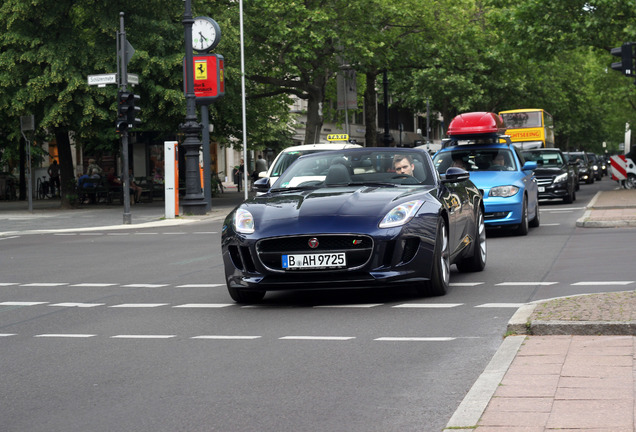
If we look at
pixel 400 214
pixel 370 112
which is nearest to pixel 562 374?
pixel 400 214

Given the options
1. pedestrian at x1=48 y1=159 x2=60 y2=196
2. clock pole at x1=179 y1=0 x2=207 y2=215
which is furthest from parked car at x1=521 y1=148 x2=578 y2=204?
pedestrian at x1=48 y1=159 x2=60 y2=196

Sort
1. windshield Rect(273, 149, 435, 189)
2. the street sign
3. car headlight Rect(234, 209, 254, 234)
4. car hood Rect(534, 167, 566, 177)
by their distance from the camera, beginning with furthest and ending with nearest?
1. car hood Rect(534, 167, 566, 177)
2. the street sign
3. windshield Rect(273, 149, 435, 189)
4. car headlight Rect(234, 209, 254, 234)

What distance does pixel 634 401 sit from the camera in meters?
5.27

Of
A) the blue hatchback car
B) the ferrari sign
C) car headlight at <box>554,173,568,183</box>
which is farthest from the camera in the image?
the ferrari sign

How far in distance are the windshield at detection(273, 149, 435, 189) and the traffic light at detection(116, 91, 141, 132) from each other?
53.9ft

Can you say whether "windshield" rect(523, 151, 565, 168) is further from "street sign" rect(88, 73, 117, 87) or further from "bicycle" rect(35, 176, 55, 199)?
"bicycle" rect(35, 176, 55, 199)

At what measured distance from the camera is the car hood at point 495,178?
60.7 ft

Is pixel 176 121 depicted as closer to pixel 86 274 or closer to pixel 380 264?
pixel 86 274

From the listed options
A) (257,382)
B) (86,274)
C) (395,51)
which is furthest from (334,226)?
(395,51)

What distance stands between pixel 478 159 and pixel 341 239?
1012cm

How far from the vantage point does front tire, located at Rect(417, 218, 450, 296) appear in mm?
10000

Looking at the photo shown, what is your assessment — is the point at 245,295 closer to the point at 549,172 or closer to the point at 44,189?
the point at 549,172

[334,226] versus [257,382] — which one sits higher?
[334,226]

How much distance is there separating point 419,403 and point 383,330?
2639mm
